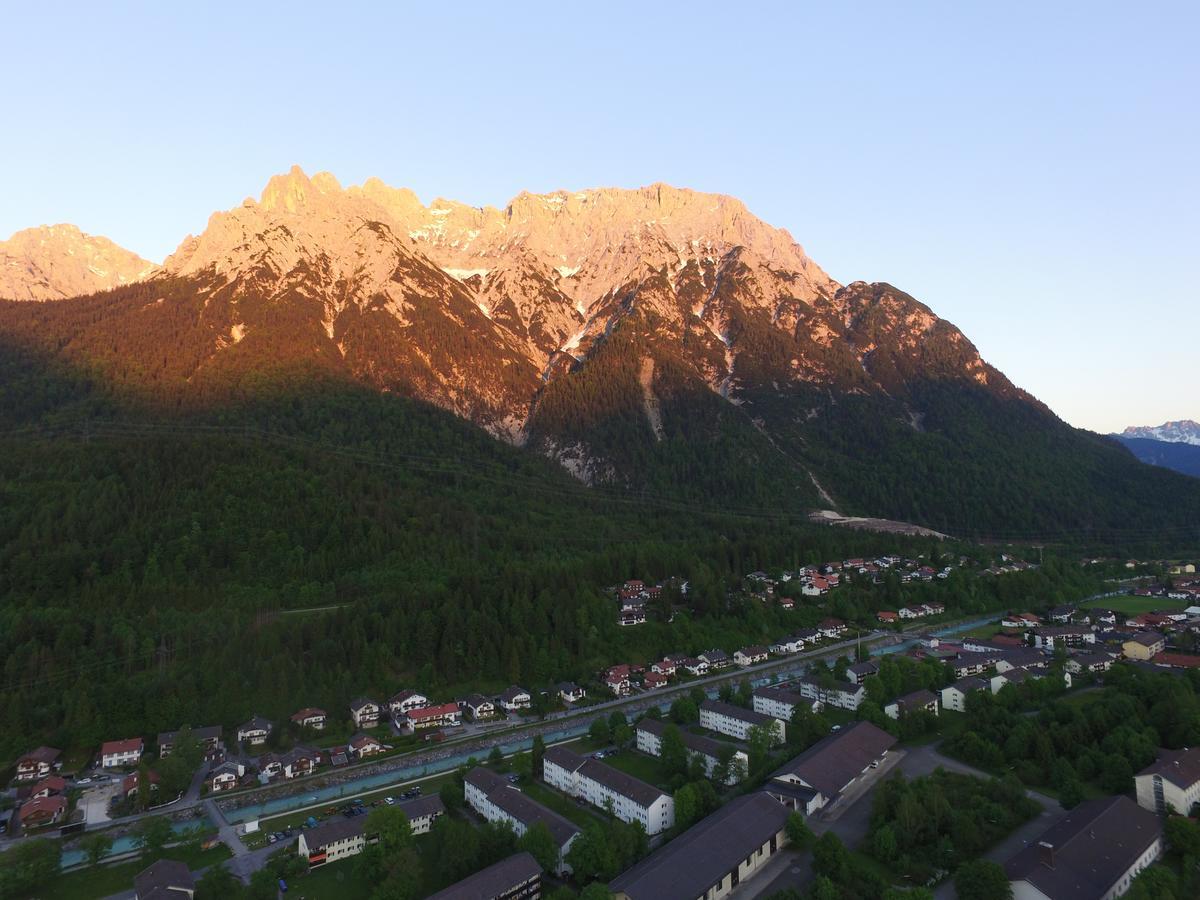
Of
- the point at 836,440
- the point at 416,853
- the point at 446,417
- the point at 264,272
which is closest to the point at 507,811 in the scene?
the point at 416,853

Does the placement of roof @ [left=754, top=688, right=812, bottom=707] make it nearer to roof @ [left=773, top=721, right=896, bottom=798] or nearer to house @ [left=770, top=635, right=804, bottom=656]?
roof @ [left=773, top=721, right=896, bottom=798]

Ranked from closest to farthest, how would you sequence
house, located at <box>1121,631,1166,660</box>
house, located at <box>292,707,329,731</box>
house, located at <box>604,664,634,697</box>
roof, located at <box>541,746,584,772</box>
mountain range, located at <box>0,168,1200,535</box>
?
roof, located at <box>541,746,584,772</box> < house, located at <box>292,707,329,731</box> < house, located at <box>604,664,634,697</box> < house, located at <box>1121,631,1166,660</box> < mountain range, located at <box>0,168,1200,535</box>

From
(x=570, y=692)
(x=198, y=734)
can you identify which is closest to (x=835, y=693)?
(x=570, y=692)

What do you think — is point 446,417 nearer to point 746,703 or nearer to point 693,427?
point 693,427

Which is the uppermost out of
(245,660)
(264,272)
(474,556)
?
(264,272)

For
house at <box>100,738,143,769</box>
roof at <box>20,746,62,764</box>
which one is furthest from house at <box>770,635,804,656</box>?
roof at <box>20,746,62,764</box>

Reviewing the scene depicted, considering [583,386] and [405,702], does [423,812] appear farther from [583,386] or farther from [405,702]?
[583,386]
